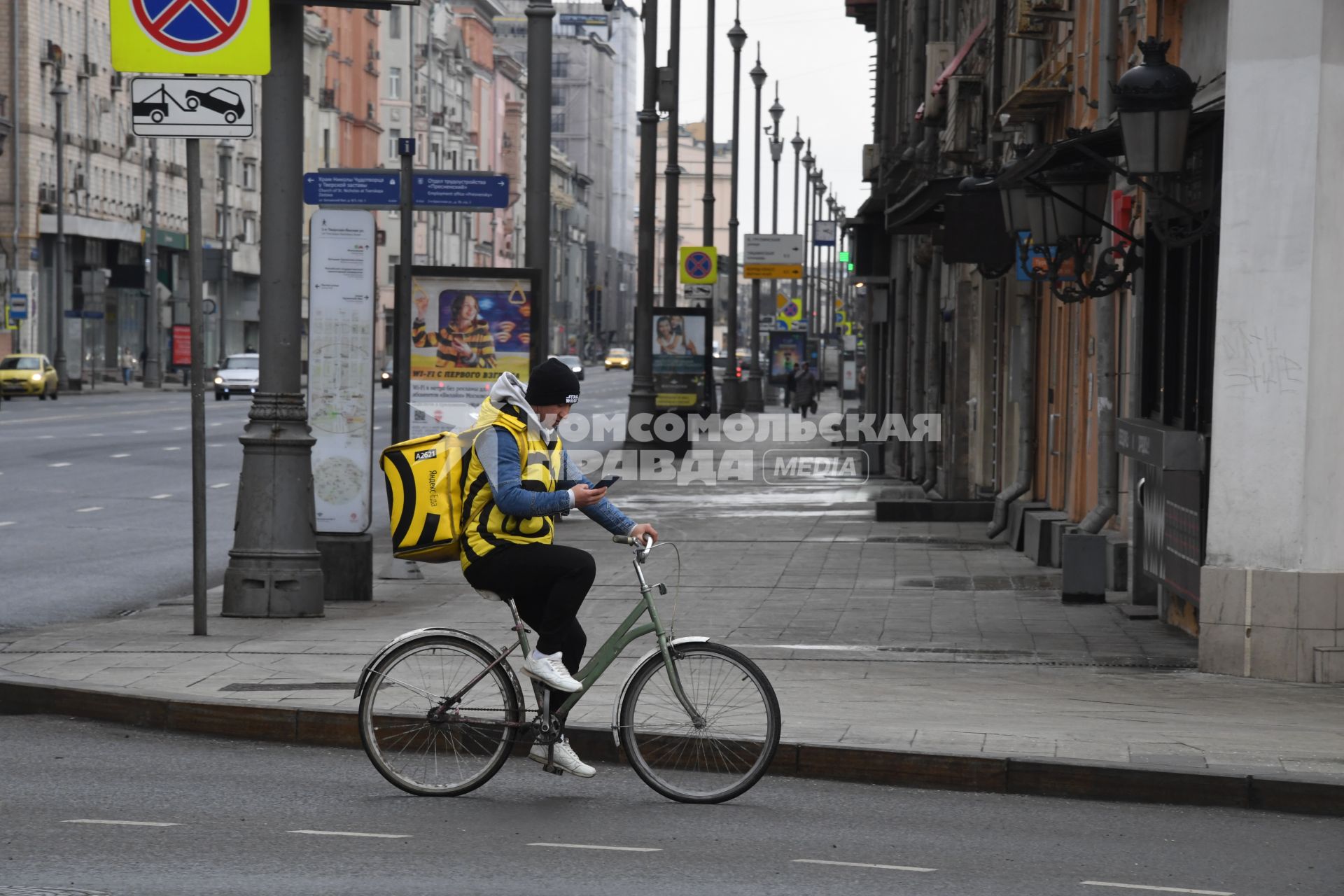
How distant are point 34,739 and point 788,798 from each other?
3224 millimetres

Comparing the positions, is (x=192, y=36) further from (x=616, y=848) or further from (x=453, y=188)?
(x=616, y=848)

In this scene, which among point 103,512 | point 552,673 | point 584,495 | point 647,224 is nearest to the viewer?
point 584,495

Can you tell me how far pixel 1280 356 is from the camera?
35.1 ft

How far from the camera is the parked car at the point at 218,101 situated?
11.8 metres

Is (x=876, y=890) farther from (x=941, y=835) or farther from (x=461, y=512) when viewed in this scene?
(x=461, y=512)

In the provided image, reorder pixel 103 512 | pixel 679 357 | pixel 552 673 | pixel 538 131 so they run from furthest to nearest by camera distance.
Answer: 1. pixel 679 357
2. pixel 103 512
3. pixel 538 131
4. pixel 552 673

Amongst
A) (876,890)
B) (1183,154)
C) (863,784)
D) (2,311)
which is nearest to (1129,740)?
A: (863,784)

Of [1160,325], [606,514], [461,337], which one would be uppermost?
[1160,325]

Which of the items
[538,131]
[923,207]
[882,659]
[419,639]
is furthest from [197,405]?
[538,131]

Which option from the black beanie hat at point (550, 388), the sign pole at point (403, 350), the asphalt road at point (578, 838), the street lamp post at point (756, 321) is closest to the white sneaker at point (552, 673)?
the asphalt road at point (578, 838)

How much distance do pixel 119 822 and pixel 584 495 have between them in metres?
1.89

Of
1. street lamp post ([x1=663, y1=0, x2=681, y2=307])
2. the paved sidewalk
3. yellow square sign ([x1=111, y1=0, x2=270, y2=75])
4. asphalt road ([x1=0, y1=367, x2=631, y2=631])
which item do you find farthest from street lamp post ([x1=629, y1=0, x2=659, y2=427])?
yellow square sign ([x1=111, y1=0, x2=270, y2=75])

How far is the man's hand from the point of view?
25.2ft

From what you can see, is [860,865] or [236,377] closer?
[860,865]
